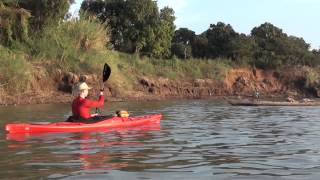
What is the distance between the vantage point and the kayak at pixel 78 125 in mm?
15597

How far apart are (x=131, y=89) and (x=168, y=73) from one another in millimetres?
6292

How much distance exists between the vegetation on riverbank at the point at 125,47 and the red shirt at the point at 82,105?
16.2 m

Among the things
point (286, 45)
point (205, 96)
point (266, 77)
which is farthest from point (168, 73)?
point (286, 45)

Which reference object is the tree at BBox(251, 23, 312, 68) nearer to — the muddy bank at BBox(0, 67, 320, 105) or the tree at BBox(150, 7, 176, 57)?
the muddy bank at BBox(0, 67, 320, 105)

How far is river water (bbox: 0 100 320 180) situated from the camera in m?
9.30

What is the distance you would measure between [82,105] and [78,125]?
1.89 ft

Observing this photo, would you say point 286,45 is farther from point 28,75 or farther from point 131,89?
point 28,75

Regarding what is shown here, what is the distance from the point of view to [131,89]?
41.4 m

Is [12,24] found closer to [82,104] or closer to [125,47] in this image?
[125,47]

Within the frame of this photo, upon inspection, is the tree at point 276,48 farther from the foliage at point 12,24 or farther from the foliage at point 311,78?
the foliage at point 12,24

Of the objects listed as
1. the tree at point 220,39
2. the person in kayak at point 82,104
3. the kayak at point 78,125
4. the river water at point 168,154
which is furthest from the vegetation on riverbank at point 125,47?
the river water at point 168,154

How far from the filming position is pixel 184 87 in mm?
46312

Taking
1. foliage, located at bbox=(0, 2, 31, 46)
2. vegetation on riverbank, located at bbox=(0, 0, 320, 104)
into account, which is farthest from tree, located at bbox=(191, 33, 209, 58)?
foliage, located at bbox=(0, 2, 31, 46)

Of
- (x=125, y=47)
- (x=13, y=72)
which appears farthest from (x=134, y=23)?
(x=13, y=72)
